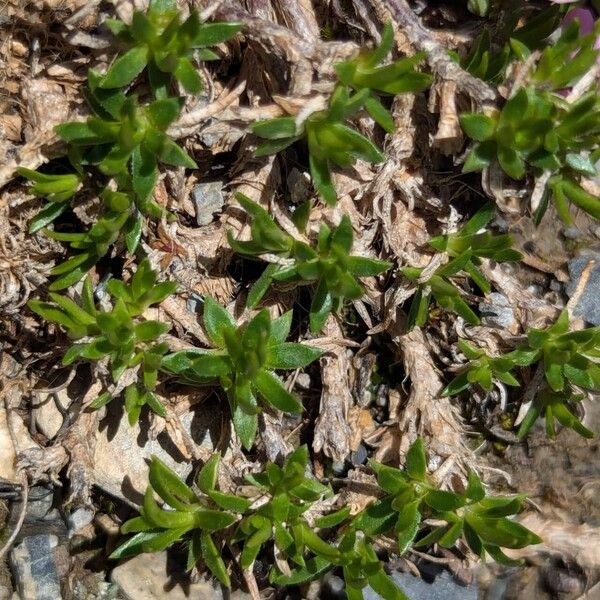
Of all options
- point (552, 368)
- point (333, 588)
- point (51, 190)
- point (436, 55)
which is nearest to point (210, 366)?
point (51, 190)

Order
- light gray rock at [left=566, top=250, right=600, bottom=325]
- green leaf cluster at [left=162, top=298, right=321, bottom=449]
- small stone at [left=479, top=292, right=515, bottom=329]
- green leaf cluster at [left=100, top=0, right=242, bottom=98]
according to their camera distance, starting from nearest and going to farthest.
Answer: green leaf cluster at [left=100, top=0, right=242, bottom=98]
green leaf cluster at [left=162, top=298, right=321, bottom=449]
small stone at [left=479, top=292, right=515, bottom=329]
light gray rock at [left=566, top=250, right=600, bottom=325]

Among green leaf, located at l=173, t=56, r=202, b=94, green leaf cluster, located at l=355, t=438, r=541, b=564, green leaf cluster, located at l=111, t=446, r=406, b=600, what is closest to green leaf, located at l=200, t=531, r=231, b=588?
green leaf cluster, located at l=111, t=446, r=406, b=600

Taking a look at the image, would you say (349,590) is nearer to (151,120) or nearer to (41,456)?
(41,456)

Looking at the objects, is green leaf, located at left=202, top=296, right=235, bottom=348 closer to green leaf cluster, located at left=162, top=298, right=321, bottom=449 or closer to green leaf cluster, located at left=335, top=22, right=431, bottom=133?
green leaf cluster, located at left=162, top=298, right=321, bottom=449

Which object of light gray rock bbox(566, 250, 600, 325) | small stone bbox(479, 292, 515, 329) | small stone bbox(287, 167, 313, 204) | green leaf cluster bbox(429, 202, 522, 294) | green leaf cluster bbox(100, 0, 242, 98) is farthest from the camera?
light gray rock bbox(566, 250, 600, 325)

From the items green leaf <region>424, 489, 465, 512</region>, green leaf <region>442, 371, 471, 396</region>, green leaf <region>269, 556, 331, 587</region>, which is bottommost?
green leaf <region>269, 556, 331, 587</region>

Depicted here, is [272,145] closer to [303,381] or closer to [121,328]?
[121,328]

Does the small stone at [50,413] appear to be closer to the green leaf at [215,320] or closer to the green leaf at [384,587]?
the green leaf at [215,320]

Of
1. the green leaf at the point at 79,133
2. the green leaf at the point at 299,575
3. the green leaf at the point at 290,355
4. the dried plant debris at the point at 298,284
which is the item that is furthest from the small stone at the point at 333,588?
the green leaf at the point at 79,133
